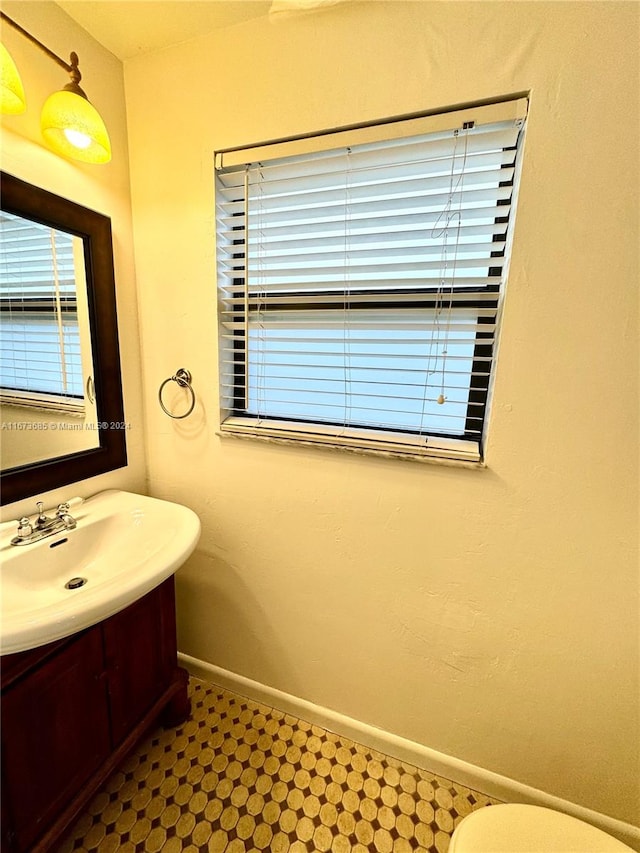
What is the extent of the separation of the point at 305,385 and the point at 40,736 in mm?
1153

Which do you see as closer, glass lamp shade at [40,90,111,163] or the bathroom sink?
the bathroom sink

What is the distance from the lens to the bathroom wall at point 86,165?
94 cm

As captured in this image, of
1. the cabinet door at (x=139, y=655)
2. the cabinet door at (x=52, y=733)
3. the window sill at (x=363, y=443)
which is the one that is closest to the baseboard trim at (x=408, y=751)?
the cabinet door at (x=139, y=655)

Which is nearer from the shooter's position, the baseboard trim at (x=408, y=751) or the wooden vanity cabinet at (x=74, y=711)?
the wooden vanity cabinet at (x=74, y=711)

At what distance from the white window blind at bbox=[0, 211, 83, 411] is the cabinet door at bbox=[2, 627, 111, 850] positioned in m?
0.73

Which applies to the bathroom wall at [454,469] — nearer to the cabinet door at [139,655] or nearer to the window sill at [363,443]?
the window sill at [363,443]

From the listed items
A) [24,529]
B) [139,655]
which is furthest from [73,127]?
[139,655]

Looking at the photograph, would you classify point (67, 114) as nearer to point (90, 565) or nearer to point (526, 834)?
point (90, 565)

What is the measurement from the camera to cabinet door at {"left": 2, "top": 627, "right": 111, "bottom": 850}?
785 millimetres

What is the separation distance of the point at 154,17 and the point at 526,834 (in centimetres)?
236

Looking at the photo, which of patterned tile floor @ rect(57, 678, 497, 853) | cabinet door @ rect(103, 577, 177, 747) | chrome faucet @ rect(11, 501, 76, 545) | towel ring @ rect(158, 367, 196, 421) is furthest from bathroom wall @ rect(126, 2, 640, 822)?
chrome faucet @ rect(11, 501, 76, 545)

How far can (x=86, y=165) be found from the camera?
43.4 inches

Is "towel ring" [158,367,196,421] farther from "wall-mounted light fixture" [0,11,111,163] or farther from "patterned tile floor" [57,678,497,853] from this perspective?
"patterned tile floor" [57,678,497,853]

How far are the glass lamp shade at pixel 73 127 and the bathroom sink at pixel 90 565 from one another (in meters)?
1.08
